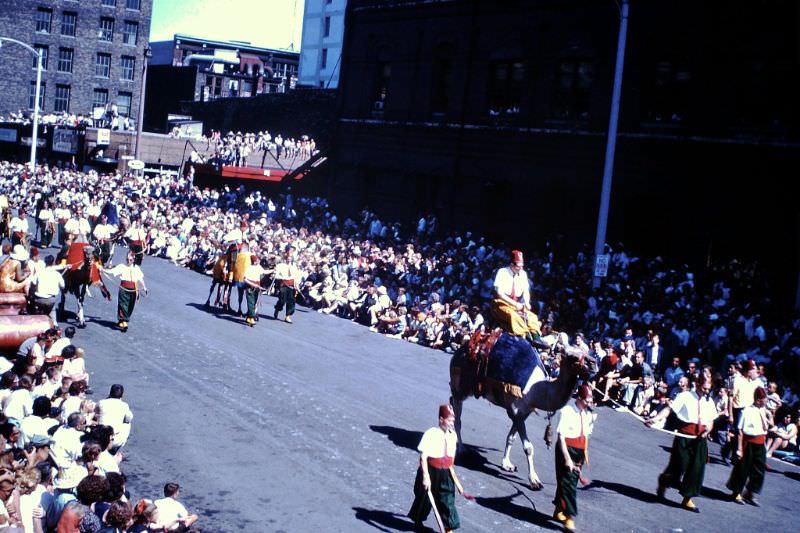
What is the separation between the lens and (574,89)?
29484 millimetres

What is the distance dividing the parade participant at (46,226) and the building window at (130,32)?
1857 inches

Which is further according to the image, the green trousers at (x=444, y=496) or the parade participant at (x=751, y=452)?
the parade participant at (x=751, y=452)

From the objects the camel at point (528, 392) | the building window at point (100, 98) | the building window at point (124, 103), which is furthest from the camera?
the building window at point (124, 103)

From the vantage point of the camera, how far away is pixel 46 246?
3116cm

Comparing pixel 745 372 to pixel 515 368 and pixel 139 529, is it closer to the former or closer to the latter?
pixel 515 368

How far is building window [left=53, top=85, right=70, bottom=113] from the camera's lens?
71812mm

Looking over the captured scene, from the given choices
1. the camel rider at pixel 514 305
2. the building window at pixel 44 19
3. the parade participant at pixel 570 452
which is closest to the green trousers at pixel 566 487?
the parade participant at pixel 570 452

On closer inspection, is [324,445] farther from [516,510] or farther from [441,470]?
[441,470]

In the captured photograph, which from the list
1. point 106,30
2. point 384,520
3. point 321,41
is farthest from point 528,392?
point 321,41

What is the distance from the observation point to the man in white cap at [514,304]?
505 inches

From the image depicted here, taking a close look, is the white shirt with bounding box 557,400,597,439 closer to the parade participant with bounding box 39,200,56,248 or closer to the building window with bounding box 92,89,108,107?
the parade participant with bounding box 39,200,56,248

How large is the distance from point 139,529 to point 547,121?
80.8ft

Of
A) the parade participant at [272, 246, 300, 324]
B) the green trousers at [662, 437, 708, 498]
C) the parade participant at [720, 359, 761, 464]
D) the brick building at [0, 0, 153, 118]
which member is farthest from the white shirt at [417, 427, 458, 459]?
the brick building at [0, 0, 153, 118]

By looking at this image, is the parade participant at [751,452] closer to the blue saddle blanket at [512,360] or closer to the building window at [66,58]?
the blue saddle blanket at [512,360]
